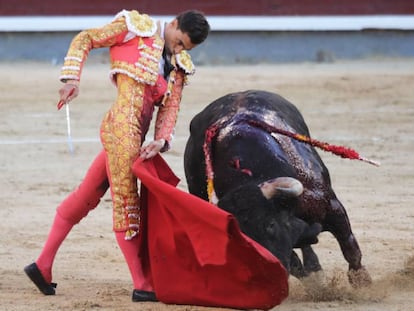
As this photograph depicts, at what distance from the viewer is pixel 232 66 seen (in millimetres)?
10938

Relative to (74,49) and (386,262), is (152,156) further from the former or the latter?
(386,262)

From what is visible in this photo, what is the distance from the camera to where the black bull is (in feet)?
11.5

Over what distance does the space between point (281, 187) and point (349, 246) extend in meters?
0.58

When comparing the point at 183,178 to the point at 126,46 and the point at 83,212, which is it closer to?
the point at 83,212

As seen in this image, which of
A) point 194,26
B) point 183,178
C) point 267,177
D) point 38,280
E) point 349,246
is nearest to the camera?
point 194,26

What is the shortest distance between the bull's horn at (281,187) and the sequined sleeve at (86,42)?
0.64 metres

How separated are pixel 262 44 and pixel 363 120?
3.38 m

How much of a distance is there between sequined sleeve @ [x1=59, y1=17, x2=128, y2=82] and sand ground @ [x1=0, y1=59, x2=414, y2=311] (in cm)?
71

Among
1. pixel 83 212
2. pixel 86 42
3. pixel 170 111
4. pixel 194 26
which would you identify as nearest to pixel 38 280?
pixel 83 212

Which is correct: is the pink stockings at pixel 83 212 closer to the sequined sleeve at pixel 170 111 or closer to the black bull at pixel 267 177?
the sequined sleeve at pixel 170 111

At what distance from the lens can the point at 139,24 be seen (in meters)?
3.72

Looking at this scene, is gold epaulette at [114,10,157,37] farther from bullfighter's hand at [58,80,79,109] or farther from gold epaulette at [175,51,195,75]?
bullfighter's hand at [58,80,79,109]

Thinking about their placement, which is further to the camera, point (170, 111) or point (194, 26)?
point (170, 111)

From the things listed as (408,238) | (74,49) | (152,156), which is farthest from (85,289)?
(408,238)
